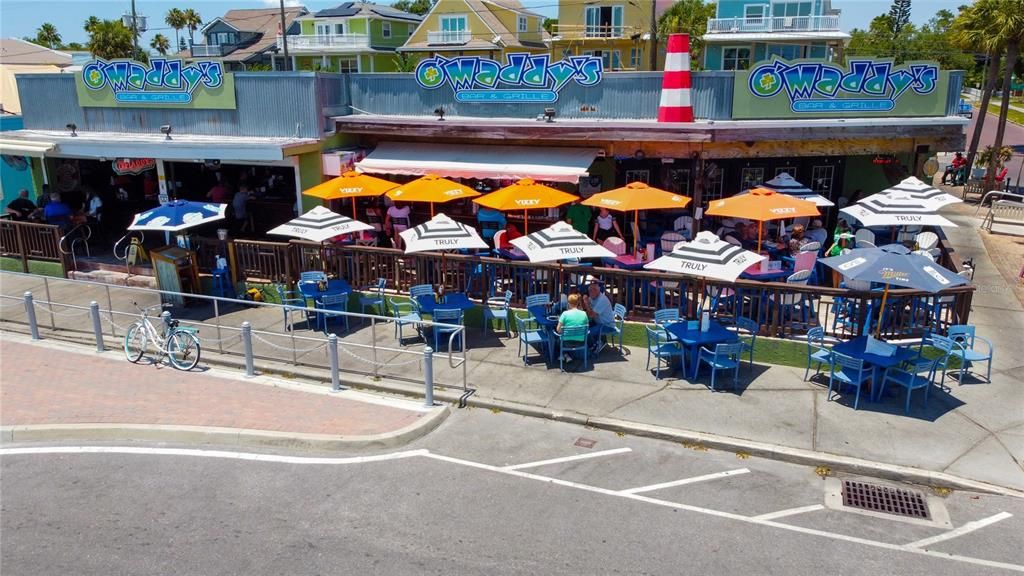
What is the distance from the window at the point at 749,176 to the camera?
61.2 ft

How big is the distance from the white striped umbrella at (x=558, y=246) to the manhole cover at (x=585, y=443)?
320cm

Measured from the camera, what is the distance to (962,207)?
90.8 ft

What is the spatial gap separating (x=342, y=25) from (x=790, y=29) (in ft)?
126

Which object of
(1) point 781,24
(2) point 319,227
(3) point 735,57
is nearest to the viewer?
(2) point 319,227

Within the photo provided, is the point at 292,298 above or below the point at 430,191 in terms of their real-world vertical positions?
below

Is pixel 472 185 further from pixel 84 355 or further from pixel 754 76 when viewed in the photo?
pixel 84 355

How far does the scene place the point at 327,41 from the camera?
221 ft

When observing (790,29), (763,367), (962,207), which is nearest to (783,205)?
(763,367)

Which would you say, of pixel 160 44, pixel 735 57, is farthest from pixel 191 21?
pixel 735 57

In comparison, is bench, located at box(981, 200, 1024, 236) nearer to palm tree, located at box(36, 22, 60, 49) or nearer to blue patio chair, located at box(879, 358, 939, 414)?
blue patio chair, located at box(879, 358, 939, 414)

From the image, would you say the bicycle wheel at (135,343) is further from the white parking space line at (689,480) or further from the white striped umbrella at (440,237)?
the white parking space line at (689,480)

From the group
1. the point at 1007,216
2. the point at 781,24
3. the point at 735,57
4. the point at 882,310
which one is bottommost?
the point at 1007,216

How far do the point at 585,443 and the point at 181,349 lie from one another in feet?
22.2

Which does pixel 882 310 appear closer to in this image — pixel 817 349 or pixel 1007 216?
pixel 817 349
